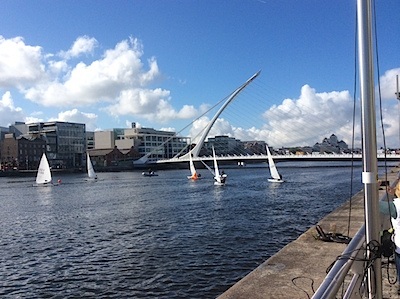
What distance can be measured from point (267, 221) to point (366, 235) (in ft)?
60.8

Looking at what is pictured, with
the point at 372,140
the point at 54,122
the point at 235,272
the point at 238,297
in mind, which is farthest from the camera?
the point at 54,122

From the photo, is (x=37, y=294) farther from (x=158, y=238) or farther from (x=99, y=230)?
(x=99, y=230)

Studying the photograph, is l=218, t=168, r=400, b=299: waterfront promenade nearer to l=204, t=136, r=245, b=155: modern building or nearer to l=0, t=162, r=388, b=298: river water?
l=0, t=162, r=388, b=298: river water

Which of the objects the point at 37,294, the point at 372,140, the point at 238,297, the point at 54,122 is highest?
the point at 54,122

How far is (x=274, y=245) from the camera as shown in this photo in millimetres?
15547

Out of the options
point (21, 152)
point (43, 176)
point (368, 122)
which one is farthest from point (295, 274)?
point (21, 152)

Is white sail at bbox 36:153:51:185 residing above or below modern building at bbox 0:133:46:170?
below

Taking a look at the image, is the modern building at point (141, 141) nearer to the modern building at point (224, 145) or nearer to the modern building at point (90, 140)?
the modern building at point (90, 140)

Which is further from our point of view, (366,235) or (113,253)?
(113,253)

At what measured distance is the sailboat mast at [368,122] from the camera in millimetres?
3297

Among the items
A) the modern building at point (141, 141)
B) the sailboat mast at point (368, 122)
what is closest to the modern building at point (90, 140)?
the modern building at point (141, 141)

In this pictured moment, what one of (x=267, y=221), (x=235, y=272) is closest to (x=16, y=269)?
(x=235, y=272)

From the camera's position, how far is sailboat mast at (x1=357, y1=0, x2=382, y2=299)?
3297mm

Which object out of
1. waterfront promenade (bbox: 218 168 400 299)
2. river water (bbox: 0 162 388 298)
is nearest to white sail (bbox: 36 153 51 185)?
river water (bbox: 0 162 388 298)
